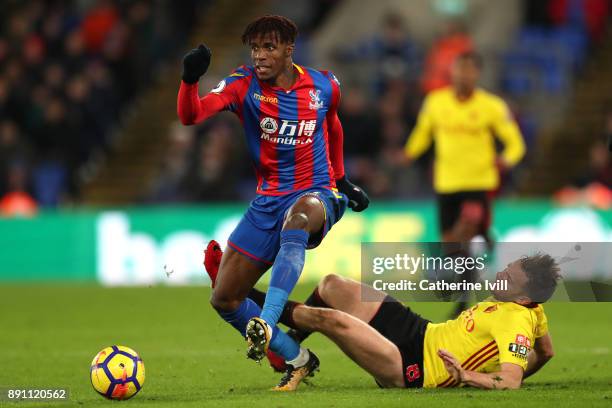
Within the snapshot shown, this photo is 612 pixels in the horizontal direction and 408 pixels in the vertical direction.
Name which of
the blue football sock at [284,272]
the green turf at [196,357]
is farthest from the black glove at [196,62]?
the green turf at [196,357]

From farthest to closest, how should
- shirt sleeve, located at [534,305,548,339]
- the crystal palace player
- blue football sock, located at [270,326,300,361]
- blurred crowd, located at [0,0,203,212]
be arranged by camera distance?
blurred crowd, located at [0,0,203,212] → the crystal palace player → blue football sock, located at [270,326,300,361] → shirt sleeve, located at [534,305,548,339]

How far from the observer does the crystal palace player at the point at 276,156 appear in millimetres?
7789

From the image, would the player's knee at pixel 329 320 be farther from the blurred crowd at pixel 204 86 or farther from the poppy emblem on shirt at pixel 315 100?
the blurred crowd at pixel 204 86

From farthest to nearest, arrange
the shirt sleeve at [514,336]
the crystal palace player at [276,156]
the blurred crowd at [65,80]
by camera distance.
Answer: the blurred crowd at [65,80], the crystal palace player at [276,156], the shirt sleeve at [514,336]

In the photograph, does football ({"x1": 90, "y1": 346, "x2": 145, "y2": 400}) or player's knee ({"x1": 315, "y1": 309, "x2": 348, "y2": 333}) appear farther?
player's knee ({"x1": 315, "y1": 309, "x2": 348, "y2": 333})

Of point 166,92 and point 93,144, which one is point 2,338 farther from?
point 166,92

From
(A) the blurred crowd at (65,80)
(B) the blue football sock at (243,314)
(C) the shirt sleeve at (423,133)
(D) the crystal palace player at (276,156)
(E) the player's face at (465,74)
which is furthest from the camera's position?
(A) the blurred crowd at (65,80)

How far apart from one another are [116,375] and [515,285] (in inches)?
86.6

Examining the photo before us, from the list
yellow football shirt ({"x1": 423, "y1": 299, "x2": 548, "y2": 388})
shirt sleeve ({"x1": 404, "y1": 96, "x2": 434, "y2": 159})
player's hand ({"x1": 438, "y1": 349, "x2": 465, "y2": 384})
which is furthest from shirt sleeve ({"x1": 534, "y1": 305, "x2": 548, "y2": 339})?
shirt sleeve ({"x1": 404, "y1": 96, "x2": 434, "y2": 159})

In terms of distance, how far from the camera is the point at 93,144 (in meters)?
19.0

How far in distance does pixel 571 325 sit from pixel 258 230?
4.54 metres

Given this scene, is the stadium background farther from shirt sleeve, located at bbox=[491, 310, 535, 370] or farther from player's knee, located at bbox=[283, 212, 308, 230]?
shirt sleeve, located at bbox=[491, 310, 535, 370]

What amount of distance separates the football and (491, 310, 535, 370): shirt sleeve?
1.93 m

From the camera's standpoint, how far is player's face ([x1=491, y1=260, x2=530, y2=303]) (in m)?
7.33
